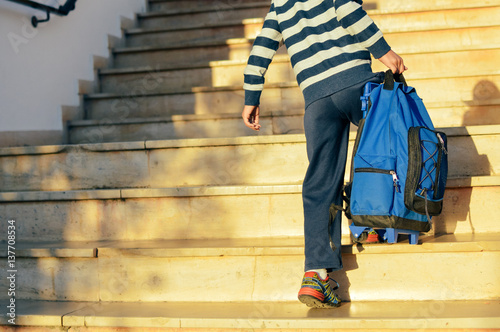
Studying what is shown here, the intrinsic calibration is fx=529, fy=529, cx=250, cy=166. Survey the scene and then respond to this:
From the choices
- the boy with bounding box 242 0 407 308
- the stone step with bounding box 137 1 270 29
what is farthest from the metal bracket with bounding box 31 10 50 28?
the boy with bounding box 242 0 407 308

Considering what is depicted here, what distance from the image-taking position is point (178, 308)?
2.41 m

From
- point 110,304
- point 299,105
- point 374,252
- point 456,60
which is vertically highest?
point 456,60

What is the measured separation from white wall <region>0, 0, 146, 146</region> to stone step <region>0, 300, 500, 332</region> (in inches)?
58.0

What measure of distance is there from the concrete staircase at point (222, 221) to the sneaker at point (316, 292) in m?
0.04

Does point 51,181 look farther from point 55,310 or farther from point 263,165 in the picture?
point 263,165

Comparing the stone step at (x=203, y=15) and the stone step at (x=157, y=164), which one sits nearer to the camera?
the stone step at (x=157, y=164)

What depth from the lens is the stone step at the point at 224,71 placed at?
12.6 feet

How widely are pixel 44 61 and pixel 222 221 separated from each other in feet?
6.21

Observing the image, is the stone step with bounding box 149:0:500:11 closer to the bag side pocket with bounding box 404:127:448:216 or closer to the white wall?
the white wall

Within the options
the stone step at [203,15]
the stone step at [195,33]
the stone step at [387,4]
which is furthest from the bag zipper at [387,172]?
the stone step at [203,15]

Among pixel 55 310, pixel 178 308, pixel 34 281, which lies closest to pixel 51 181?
pixel 34 281

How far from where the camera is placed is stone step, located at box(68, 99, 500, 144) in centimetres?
336

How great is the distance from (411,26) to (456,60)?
2.27 ft

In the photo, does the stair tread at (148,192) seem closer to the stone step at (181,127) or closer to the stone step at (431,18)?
the stone step at (181,127)
